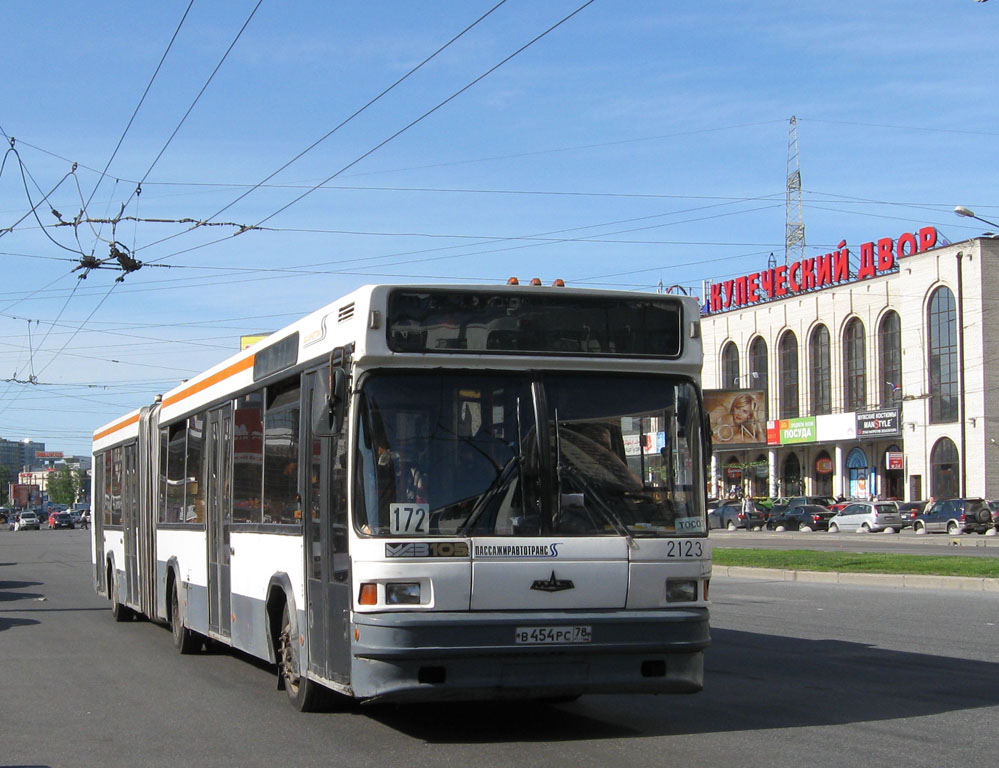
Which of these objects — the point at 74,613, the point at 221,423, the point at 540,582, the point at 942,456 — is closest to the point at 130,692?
the point at 221,423

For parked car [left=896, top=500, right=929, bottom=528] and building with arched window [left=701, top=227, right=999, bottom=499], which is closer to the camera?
parked car [left=896, top=500, right=929, bottom=528]

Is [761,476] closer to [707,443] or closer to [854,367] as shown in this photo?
[854,367]

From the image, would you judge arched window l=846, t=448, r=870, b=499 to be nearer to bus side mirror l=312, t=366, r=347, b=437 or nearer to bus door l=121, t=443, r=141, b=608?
bus door l=121, t=443, r=141, b=608

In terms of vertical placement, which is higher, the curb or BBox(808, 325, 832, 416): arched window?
BBox(808, 325, 832, 416): arched window

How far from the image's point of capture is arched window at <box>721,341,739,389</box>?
268 feet

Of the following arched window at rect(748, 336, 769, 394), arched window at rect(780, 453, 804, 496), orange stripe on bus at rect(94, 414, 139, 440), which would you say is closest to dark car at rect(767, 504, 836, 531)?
arched window at rect(780, 453, 804, 496)

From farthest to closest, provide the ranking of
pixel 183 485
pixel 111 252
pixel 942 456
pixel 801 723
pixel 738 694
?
pixel 942 456, pixel 111 252, pixel 183 485, pixel 738 694, pixel 801 723

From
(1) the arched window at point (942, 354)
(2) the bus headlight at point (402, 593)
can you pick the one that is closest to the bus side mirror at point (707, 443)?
(2) the bus headlight at point (402, 593)

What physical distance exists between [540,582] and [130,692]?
458cm

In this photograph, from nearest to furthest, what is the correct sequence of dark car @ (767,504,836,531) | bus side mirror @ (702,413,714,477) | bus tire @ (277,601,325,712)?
1. bus side mirror @ (702,413,714,477)
2. bus tire @ (277,601,325,712)
3. dark car @ (767,504,836,531)

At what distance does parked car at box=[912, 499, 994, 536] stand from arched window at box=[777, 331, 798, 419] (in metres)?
25.6

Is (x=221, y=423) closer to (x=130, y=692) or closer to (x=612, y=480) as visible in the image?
(x=130, y=692)

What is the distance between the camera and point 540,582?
7816 mm

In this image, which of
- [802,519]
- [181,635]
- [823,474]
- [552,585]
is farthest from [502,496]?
[823,474]
